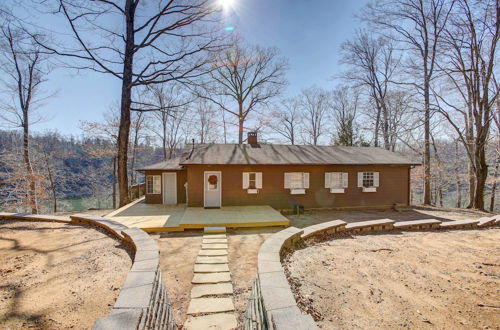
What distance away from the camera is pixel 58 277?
137 inches

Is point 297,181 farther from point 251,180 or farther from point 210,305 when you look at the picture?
point 210,305

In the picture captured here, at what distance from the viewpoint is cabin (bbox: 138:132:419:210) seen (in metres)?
10.2

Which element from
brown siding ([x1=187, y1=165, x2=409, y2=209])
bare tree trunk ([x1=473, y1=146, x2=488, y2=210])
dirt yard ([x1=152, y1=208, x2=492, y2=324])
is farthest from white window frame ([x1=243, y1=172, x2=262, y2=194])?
bare tree trunk ([x1=473, y1=146, x2=488, y2=210])

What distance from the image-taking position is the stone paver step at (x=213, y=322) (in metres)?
2.83

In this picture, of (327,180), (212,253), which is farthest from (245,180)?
(212,253)

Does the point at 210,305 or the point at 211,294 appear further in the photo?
the point at 211,294

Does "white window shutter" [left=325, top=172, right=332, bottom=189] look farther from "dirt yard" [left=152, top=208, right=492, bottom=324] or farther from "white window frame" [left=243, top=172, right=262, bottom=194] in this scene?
"white window frame" [left=243, top=172, right=262, bottom=194]

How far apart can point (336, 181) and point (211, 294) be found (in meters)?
9.42

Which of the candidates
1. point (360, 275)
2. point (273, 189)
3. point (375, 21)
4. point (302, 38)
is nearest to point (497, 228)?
point (360, 275)

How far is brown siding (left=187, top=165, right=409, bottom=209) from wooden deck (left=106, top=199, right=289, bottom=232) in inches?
24.9

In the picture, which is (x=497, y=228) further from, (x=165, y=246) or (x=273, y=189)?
(x=165, y=246)

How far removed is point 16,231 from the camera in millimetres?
6008

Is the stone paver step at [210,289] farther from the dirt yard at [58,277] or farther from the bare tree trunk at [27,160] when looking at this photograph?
the bare tree trunk at [27,160]

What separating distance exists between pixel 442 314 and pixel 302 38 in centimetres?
1201
